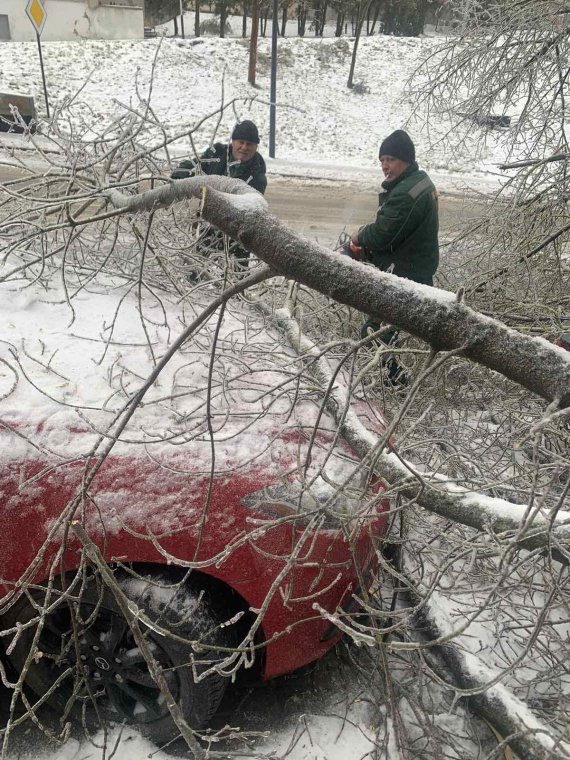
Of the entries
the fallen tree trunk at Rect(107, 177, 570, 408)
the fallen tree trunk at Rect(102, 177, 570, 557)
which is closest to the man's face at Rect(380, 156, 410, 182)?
the fallen tree trunk at Rect(102, 177, 570, 557)

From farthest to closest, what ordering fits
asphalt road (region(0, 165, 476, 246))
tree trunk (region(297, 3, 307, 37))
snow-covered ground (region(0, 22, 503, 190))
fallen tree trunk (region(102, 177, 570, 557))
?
tree trunk (region(297, 3, 307, 37)) → snow-covered ground (region(0, 22, 503, 190)) → asphalt road (region(0, 165, 476, 246)) → fallen tree trunk (region(102, 177, 570, 557))

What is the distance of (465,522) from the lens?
2.01 metres

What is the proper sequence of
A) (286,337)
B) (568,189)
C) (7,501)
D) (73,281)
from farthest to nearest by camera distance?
(568,189), (73,281), (286,337), (7,501)

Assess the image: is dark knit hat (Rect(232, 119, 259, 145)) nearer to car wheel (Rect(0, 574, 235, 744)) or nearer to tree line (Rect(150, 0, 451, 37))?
car wheel (Rect(0, 574, 235, 744))

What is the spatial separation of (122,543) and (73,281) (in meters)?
1.89

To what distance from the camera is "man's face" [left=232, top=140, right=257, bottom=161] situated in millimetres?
4625

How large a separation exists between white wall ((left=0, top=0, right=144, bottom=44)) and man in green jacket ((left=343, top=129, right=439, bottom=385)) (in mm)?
24502

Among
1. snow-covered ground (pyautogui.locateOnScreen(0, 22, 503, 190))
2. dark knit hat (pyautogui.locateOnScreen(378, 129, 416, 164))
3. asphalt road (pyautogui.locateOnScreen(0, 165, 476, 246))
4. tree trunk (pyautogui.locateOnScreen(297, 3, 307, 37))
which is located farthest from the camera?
tree trunk (pyautogui.locateOnScreen(297, 3, 307, 37))

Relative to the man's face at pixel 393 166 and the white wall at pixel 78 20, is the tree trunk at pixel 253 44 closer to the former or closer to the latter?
the white wall at pixel 78 20

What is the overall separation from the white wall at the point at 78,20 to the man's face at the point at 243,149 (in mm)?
23382

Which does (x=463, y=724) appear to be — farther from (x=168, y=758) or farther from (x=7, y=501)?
(x=7, y=501)

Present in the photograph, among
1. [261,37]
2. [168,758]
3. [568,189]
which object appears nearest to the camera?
[168,758]

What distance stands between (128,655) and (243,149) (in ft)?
12.8

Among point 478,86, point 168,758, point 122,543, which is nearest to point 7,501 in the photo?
point 122,543
